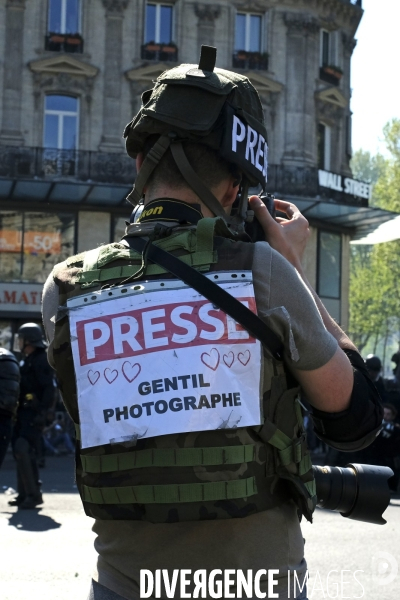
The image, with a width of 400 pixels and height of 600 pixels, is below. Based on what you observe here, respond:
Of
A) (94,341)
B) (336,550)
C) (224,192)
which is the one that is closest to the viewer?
(94,341)

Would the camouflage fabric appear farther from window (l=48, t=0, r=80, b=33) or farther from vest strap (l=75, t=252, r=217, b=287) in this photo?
window (l=48, t=0, r=80, b=33)

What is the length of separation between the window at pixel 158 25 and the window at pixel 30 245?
5894mm

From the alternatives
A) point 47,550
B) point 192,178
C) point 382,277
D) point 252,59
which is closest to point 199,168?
point 192,178

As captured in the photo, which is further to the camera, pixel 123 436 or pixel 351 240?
pixel 351 240

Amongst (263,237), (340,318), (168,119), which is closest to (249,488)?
(263,237)

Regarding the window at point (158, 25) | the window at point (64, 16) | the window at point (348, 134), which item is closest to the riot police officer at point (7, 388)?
the window at point (64, 16)

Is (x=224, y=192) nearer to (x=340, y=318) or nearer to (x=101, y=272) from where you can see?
(x=101, y=272)

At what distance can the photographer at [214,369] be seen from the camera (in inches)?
76.5

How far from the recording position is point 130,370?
204 centimetres

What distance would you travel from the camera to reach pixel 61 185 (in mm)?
25828

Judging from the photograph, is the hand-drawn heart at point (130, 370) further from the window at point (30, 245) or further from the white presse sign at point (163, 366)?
the window at point (30, 245)

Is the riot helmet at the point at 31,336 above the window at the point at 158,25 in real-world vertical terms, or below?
below

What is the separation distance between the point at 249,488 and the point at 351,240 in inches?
1206

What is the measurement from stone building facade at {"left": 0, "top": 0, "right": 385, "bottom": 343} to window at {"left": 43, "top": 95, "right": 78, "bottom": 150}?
28 millimetres
